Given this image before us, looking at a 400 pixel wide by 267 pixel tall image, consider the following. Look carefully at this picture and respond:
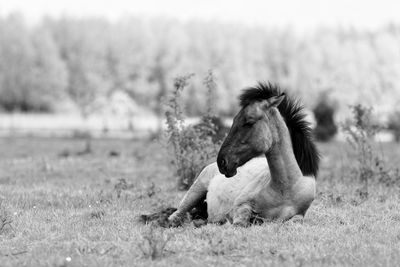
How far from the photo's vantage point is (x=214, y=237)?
6.95 metres

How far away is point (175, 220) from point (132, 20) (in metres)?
103

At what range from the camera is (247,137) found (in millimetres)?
7637

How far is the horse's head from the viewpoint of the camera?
297 inches

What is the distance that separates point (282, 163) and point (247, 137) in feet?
1.95

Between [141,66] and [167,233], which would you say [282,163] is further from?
[141,66]

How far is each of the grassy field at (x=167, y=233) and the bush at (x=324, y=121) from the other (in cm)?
2047

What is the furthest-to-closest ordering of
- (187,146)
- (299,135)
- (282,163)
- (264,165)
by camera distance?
1. (187,146)
2. (264,165)
3. (299,135)
4. (282,163)

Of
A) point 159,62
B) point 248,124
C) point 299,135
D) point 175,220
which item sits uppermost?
point 159,62

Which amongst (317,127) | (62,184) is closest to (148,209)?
(62,184)

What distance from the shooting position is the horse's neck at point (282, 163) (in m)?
7.89

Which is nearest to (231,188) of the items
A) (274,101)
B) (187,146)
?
(274,101)

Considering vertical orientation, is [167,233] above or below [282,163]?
below

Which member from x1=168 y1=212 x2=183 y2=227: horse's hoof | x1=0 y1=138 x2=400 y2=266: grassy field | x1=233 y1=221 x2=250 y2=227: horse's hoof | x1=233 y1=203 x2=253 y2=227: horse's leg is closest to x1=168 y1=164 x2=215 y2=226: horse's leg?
x1=168 y1=212 x2=183 y2=227: horse's hoof

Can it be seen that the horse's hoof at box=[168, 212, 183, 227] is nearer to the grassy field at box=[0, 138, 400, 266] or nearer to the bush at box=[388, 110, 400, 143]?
the grassy field at box=[0, 138, 400, 266]
